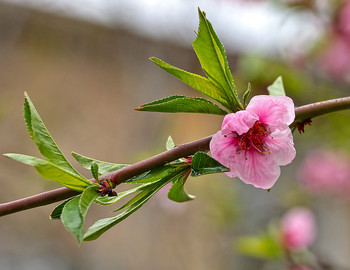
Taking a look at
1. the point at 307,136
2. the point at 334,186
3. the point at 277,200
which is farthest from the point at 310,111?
the point at 277,200

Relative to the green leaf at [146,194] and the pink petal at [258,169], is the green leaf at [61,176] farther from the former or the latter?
the pink petal at [258,169]

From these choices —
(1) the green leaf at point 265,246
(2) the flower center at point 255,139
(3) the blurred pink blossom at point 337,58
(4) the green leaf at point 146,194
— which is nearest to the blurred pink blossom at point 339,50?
(3) the blurred pink blossom at point 337,58

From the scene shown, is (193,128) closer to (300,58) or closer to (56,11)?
(56,11)

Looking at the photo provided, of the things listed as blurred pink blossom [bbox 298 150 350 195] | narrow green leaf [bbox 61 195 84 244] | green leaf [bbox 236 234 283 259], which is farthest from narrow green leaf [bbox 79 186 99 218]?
blurred pink blossom [bbox 298 150 350 195]

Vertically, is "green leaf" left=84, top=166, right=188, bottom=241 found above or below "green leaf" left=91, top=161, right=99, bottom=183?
below

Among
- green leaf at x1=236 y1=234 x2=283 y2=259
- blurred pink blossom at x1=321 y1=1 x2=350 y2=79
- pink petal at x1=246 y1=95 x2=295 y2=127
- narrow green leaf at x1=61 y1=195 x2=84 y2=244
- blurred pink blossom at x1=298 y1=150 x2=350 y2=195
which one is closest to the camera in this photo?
narrow green leaf at x1=61 y1=195 x2=84 y2=244

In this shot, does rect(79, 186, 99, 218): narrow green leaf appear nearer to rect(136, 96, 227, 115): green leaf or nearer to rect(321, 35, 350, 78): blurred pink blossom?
rect(136, 96, 227, 115): green leaf
